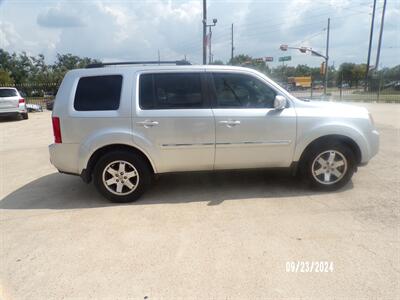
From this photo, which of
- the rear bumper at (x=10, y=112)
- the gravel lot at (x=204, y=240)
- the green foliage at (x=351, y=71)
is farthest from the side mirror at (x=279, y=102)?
the green foliage at (x=351, y=71)

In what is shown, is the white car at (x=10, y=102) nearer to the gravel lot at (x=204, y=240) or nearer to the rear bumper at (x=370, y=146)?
the gravel lot at (x=204, y=240)

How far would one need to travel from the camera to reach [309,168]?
170 inches

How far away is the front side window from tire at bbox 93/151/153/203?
4.46 ft

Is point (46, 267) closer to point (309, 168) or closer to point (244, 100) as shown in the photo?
point (244, 100)

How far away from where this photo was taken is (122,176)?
4137 mm

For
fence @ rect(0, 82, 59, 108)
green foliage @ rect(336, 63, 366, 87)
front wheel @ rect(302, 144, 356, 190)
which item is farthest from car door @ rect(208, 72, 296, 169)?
green foliage @ rect(336, 63, 366, 87)

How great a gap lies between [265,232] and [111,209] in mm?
2008

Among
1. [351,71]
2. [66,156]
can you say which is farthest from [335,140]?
[351,71]

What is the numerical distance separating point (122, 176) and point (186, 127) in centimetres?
109

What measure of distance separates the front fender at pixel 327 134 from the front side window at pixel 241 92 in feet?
2.00

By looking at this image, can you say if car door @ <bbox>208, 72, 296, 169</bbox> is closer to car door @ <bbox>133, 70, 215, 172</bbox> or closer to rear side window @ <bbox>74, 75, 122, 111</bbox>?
car door @ <bbox>133, 70, 215, 172</bbox>

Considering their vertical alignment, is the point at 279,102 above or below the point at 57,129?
above

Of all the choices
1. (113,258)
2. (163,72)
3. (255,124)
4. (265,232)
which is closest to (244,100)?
(255,124)

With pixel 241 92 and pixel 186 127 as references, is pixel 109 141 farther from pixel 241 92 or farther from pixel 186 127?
pixel 241 92
